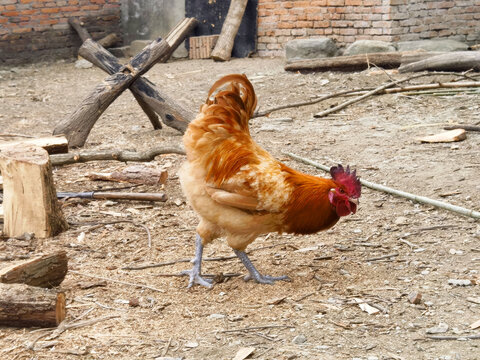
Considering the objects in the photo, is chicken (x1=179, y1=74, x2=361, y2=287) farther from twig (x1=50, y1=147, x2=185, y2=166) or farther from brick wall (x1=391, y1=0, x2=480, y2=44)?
brick wall (x1=391, y1=0, x2=480, y2=44)

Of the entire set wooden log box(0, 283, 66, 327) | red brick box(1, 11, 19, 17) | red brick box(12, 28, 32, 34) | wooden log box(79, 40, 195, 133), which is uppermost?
red brick box(1, 11, 19, 17)

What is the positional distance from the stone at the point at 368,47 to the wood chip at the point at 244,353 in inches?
368

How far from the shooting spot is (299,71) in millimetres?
12039

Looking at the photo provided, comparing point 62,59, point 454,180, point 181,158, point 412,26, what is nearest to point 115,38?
point 62,59

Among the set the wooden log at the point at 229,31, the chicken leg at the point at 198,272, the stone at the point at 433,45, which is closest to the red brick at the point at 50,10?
the wooden log at the point at 229,31

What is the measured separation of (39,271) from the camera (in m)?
4.18

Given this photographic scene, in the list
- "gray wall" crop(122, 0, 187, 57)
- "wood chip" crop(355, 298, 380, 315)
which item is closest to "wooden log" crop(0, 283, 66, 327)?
"wood chip" crop(355, 298, 380, 315)

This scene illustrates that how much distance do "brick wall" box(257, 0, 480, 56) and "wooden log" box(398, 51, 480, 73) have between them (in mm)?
1936

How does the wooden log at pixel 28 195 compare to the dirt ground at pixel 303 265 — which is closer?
the dirt ground at pixel 303 265

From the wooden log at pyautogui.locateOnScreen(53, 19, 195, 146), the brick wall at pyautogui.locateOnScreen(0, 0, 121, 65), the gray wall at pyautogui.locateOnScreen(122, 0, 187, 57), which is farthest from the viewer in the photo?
the gray wall at pyautogui.locateOnScreen(122, 0, 187, 57)

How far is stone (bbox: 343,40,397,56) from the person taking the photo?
1189 centimetres

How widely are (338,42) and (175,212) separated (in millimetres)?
7964

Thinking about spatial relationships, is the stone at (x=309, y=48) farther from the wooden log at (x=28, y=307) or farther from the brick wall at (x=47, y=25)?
the wooden log at (x=28, y=307)

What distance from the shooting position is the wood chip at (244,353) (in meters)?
3.36
